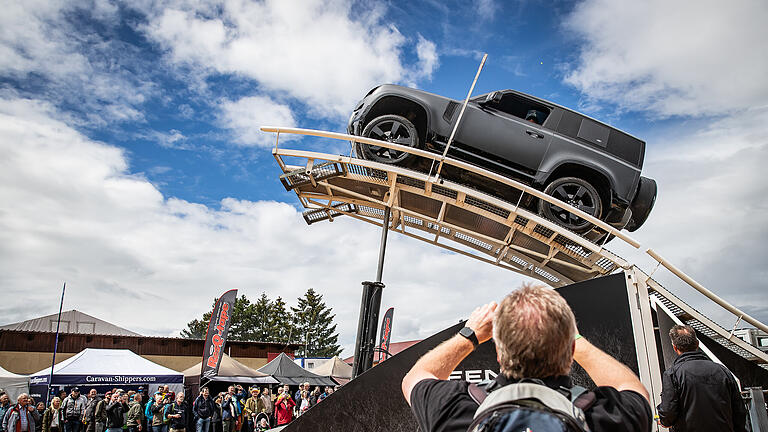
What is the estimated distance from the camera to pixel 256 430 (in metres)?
15.1

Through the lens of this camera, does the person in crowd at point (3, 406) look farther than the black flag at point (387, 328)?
Yes

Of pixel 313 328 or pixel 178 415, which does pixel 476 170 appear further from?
pixel 313 328

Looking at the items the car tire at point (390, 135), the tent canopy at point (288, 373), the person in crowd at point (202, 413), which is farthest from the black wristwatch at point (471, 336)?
the tent canopy at point (288, 373)

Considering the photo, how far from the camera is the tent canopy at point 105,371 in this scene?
1697 centimetres

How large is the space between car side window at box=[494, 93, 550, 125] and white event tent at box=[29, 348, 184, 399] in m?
16.8

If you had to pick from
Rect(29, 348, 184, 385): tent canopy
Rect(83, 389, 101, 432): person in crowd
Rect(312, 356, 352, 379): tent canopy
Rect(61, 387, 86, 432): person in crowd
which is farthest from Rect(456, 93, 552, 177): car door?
Rect(312, 356, 352, 379): tent canopy

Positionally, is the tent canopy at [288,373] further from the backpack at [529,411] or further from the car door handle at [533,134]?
the backpack at [529,411]

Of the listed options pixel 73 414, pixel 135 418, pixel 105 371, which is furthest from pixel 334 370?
pixel 73 414

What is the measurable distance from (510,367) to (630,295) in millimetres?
3804

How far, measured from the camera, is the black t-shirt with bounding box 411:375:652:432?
51.2 inches

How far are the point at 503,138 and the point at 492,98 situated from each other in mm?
634

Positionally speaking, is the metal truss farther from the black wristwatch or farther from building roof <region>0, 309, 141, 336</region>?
building roof <region>0, 309, 141, 336</region>

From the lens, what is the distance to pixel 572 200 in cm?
701

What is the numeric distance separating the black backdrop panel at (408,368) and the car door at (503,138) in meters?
2.99
